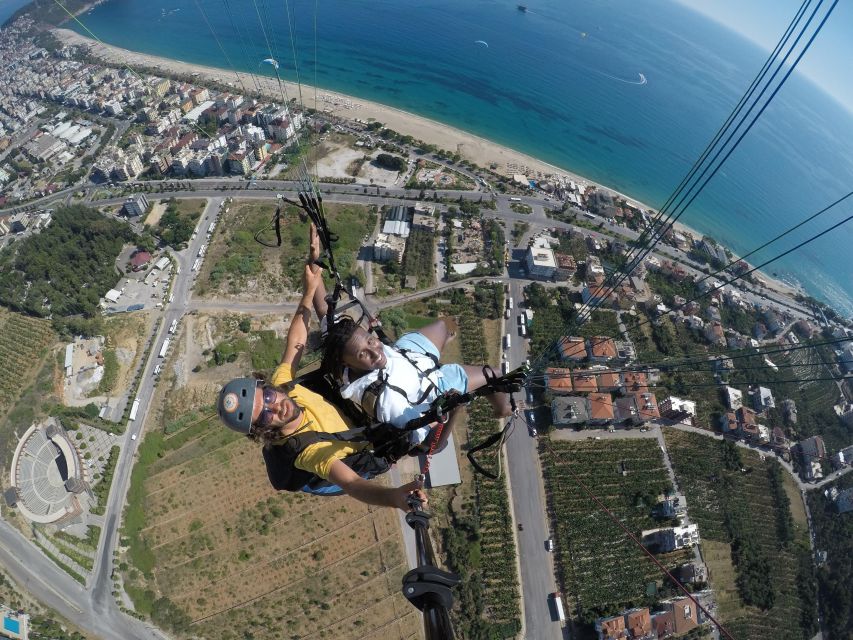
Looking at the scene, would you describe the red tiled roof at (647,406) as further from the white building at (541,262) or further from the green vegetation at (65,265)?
the green vegetation at (65,265)

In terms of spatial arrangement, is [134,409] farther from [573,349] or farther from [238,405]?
[573,349]

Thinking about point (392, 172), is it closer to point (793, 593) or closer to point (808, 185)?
point (793, 593)

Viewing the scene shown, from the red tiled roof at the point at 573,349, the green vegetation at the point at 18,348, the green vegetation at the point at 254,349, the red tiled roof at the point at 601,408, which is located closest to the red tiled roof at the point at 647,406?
the red tiled roof at the point at 601,408

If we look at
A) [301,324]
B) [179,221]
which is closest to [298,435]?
[301,324]

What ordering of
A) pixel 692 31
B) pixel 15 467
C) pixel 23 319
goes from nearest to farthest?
pixel 15 467
pixel 23 319
pixel 692 31

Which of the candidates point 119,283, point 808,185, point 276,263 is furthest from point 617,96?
point 119,283

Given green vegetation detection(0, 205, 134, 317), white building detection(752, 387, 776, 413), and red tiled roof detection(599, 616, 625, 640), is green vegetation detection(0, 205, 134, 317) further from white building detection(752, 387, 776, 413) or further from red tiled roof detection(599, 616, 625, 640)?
white building detection(752, 387, 776, 413)
